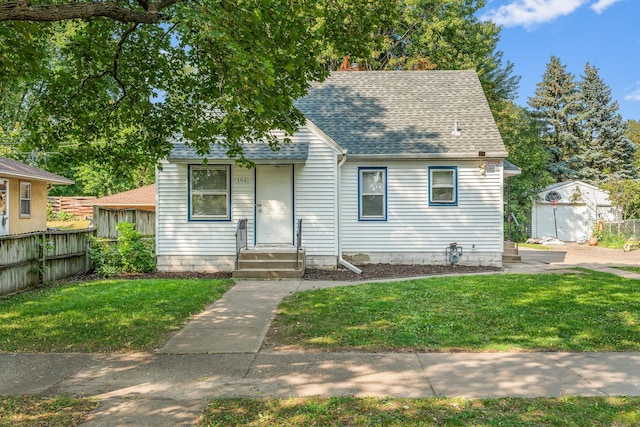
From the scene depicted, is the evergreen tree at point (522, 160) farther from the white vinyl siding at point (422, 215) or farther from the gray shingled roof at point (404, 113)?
the white vinyl siding at point (422, 215)

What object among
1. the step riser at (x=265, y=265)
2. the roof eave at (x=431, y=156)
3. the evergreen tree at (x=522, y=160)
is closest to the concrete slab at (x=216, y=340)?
the step riser at (x=265, y=265)

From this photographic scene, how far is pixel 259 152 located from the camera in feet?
38.5

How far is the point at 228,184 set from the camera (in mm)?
12242

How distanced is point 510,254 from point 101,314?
12745 mm

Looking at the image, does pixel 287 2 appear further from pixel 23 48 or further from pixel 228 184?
pixel 228 184

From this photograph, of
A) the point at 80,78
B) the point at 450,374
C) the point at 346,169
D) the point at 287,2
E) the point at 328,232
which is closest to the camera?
the point at 450,374

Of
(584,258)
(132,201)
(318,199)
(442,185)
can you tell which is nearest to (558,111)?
(584,258)

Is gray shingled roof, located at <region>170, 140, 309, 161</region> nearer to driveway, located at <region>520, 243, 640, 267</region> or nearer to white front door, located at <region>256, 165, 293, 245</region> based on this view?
white front door, located at <region>256, 165, 293, 245</region>

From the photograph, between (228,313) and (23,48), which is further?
(228,313)

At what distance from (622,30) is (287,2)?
44.1 metres

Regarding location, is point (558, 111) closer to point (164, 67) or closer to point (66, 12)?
point (164, 67)

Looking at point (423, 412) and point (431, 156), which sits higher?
point (431, 156)

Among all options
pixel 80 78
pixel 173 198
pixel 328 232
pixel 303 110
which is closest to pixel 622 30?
pixel 303 110

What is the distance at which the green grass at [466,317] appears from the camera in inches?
208
